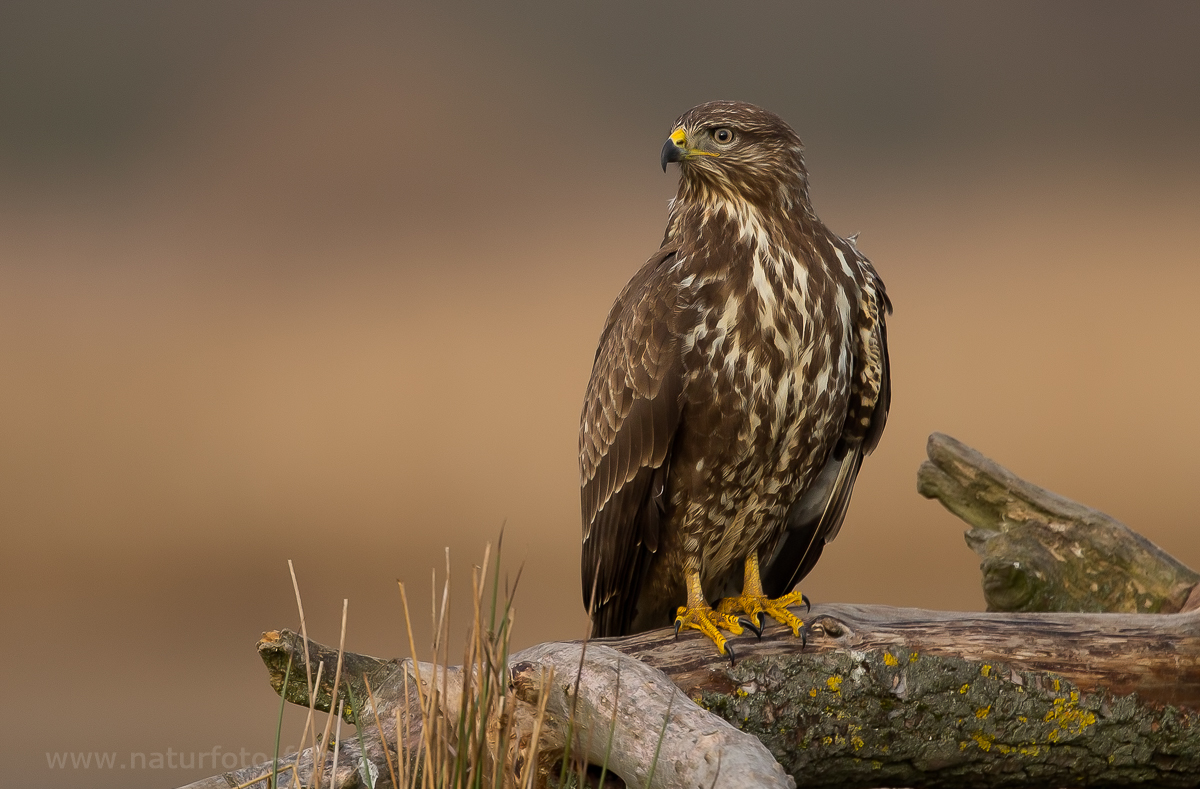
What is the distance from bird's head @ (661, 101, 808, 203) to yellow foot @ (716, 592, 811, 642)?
1.32 m

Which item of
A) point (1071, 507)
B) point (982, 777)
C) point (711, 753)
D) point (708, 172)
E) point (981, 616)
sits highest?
point (708, 172)

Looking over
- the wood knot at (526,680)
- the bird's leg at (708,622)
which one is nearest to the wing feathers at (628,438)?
the bird's leg at (708,622)

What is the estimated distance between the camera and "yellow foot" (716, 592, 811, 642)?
12.1 ft

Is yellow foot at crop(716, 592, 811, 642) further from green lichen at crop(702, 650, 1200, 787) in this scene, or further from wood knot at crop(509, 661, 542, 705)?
wood knot at crop(509, 661, 542, 705)

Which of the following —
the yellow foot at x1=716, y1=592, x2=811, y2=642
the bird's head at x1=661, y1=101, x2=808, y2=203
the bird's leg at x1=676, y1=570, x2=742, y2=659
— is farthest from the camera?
the bird's head at x1=661, y1=101, x2=808, y2=203

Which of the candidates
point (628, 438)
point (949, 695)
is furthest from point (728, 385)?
point (949, 695)

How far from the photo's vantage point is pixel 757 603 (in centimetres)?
393

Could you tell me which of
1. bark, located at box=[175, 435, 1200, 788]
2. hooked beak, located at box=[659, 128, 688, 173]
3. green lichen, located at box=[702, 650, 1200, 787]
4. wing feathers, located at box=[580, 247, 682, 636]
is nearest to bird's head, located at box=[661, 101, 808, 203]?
hooked beak, located at box=[659, 128, 688, 173]

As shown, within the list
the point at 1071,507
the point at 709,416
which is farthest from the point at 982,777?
the point at 1071,507

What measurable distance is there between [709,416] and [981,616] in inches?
39.2

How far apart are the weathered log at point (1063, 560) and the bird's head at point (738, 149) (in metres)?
1.71

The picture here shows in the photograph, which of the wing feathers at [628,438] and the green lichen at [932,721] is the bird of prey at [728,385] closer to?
the wing feathers at [628,438]

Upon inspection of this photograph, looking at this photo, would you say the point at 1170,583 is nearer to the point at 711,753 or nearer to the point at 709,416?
the point at 709,416

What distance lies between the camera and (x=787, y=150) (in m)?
3.93
